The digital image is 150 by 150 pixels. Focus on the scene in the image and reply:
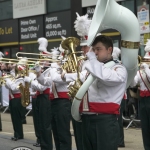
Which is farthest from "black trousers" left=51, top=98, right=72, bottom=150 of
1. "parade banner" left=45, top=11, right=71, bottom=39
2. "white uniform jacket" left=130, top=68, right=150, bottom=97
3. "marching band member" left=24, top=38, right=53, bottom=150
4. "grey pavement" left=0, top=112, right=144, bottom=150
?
"parade banner" left=45, top=11, right=71, bottom=39

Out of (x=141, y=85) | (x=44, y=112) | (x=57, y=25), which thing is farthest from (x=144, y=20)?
(x=44, y=112)

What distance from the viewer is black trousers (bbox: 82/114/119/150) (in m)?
4.92

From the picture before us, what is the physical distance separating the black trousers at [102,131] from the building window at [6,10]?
1508 centimetres

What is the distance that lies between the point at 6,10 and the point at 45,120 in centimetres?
1210

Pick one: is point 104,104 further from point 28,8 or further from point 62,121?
point 28,8

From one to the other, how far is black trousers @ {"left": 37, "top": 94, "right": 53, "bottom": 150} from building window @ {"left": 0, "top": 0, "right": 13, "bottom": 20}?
37.8ft

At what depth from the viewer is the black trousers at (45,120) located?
27.2 feet

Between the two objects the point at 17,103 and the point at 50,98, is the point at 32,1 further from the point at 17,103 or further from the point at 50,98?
the point at 50,98

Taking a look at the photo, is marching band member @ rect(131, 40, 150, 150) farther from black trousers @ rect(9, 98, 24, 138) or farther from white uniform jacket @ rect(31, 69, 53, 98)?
black trousers @ rect(9, 98, 24, 138)

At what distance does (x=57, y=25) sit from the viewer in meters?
17.5

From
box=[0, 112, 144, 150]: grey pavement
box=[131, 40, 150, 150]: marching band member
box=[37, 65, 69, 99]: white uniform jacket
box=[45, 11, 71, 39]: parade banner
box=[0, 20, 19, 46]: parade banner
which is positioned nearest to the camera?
box=[37, 65, 69, 99]: white uniform jacket

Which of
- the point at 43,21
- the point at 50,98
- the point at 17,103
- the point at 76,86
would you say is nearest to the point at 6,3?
the point at 43,21

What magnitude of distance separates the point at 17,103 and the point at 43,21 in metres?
7.67

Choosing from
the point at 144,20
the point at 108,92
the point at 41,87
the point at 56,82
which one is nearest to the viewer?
the point at 108,92
